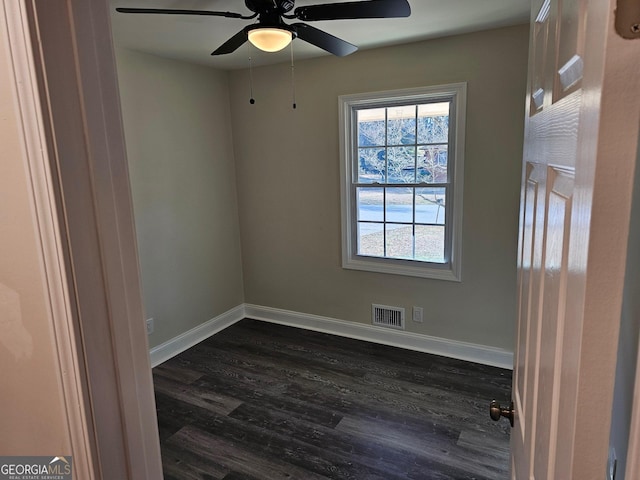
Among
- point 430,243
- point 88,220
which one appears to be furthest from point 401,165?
point 88,220

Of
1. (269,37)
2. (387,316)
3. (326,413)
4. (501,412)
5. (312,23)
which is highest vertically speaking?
(312,23)

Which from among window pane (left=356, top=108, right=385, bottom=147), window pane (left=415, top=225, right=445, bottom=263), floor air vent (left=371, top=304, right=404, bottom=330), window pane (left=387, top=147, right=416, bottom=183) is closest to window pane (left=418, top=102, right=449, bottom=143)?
window pane (left=387, top=147, right=416, bottom=183)

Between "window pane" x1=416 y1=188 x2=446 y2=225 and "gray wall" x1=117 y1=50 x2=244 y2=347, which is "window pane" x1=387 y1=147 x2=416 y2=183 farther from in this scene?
"gray wall" x1=117 y1=50 x2=244 y2=347

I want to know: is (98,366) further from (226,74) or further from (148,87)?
(226,74)

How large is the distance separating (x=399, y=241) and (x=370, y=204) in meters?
0.40

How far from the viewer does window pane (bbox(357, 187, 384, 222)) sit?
338 centimetres

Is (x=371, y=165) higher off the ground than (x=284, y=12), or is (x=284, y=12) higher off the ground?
(x=284, y=12)

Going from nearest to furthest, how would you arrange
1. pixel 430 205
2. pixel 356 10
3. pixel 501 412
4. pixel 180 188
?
pixel 501 412
pixel 356 10
pixel 430 205
pixel 180 188

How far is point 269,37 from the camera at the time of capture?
75.2 inches

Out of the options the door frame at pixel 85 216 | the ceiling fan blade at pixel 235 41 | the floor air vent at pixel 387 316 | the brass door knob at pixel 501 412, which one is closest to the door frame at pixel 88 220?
the door frame at pixel 85 216

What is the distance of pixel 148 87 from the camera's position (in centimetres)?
309

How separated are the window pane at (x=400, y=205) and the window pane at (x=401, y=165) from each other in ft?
0.29

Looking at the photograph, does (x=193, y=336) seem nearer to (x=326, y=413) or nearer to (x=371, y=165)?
(x=326, y=413)

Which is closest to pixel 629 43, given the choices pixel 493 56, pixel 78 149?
pixel 78 149
